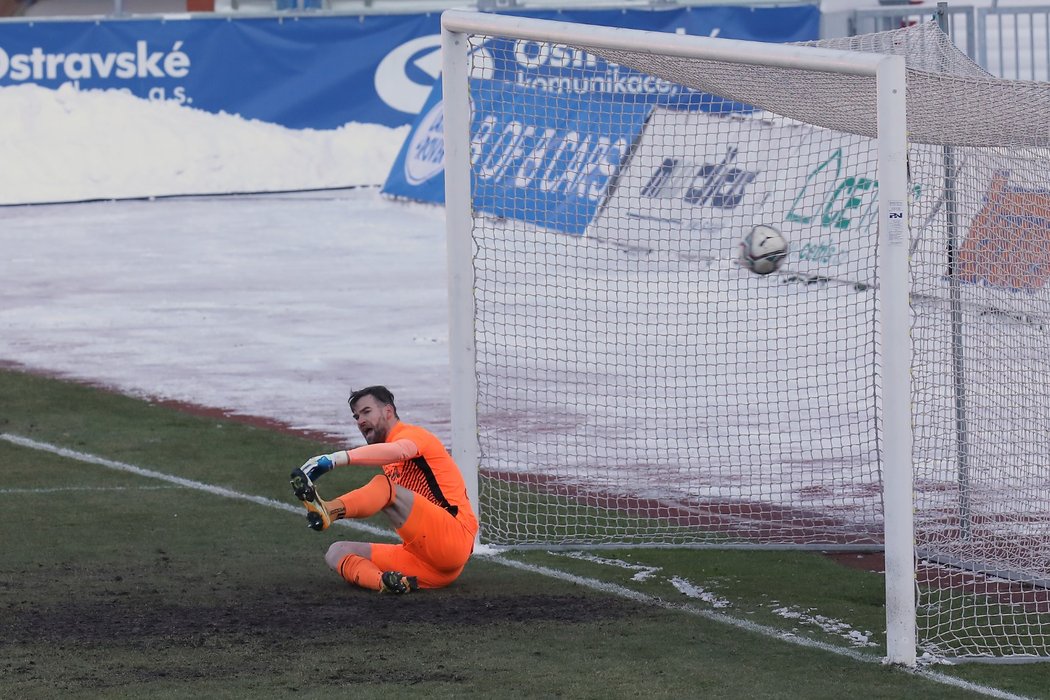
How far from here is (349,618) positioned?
24.5ft

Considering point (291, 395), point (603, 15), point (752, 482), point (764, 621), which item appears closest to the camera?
point (764, 621)

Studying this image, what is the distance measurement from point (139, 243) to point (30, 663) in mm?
14795

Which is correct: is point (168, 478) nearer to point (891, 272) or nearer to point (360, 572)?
point (360, 572)

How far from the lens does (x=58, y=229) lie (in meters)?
22.3

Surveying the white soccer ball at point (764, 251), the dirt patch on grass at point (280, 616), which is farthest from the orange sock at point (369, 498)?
the white soccer ball at point (764, 251)

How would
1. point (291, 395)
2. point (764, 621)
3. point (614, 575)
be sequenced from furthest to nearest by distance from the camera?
point (291, 395) < point (614, 575) < point (764, 621)

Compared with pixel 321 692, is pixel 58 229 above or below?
above

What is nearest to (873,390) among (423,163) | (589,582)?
(589,582)

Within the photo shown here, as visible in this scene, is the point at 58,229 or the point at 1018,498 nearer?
the point at 1018,498

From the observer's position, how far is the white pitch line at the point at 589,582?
6609 mm

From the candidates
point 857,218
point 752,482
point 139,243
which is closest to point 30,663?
point 752,482

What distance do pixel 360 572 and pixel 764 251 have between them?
5171mm

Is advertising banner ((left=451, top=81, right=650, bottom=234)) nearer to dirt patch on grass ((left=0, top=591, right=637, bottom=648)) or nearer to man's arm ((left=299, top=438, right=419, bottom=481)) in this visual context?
man's arm ((left=299, top=438, right=419, bottom=481))

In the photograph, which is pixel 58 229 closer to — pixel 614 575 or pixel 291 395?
pixel 291 395
